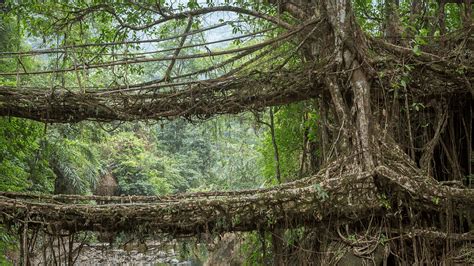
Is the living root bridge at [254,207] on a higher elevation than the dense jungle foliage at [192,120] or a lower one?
lower

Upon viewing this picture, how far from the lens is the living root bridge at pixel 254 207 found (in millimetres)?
4578

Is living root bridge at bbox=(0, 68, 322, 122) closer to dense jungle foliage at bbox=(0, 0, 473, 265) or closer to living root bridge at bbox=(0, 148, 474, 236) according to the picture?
dense jungle foliage at bbox=(0, 0, 473, 265)

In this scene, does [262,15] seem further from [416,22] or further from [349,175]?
[349,175]

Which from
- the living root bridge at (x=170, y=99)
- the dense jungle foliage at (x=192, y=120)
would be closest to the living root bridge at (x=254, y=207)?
the dense jungle foliage at (x=192, y=120)

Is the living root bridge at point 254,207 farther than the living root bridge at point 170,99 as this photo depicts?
No

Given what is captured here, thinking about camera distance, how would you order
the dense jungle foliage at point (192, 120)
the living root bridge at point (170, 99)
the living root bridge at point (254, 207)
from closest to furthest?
the living root bridge at point (254, 207) → the living root bridge at point (170, 99) → the dense jungle foliage at point (192, 120)

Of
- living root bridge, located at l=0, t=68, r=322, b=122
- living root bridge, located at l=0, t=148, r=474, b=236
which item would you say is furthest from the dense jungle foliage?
living root bridge, located at l=0, t=148, r=474, b=236

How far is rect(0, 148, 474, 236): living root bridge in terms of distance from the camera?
15.0ft

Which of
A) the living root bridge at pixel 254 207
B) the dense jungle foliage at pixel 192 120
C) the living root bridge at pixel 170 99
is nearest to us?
the living root bridge at pixel 254 207

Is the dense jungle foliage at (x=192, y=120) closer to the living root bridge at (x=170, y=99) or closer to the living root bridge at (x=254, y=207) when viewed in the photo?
the living root bridge at (x=170, y=99)

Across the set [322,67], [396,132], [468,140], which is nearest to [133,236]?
[322,67]

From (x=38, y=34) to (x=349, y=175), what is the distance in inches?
204

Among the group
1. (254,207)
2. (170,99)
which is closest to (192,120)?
(170,99)

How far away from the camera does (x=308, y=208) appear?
4652 millimetres
